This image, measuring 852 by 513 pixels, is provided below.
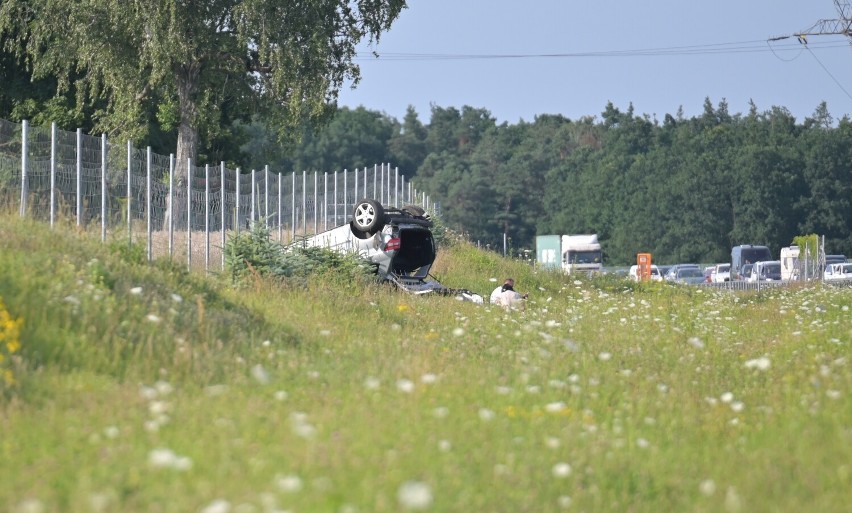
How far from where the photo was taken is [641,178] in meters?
130

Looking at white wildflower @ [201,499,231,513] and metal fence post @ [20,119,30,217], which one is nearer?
white wildflower @ [201,499,231,513]

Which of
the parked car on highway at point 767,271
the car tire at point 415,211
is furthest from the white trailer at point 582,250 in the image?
the car tire at point 415,211

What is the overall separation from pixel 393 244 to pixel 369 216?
2.12 ft

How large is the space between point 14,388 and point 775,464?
15.2 ft

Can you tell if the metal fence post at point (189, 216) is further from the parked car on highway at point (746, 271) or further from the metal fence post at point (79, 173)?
the parked car on highway at point (746, 271)

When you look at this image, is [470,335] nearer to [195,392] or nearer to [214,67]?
[195,392]

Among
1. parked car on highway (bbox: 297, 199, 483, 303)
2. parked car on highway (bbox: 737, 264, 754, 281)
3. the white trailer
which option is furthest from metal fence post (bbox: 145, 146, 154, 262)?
parked car on highway (bbox: 737, 264, 754, 281)

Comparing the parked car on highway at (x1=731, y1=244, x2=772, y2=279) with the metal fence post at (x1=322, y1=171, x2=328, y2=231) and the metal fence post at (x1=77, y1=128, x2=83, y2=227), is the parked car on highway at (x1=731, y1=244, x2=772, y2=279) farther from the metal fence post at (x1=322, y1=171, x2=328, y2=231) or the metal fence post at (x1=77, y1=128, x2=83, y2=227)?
the metal fence post at (x1=77, y1=128, x2=83, y2=227)

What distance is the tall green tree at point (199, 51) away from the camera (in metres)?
38.5

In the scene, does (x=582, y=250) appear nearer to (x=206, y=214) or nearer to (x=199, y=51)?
(x=199, y=51)

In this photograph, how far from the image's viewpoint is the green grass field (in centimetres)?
685

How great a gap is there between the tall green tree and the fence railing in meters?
7.14

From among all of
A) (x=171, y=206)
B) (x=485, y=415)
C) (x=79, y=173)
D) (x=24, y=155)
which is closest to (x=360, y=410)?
(x=485, y=415)

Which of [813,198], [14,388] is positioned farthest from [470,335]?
[813,198]
